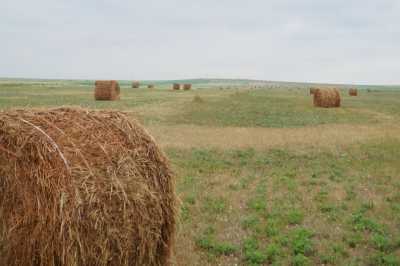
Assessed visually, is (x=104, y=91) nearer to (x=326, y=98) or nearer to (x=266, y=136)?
(x=326, y=98)

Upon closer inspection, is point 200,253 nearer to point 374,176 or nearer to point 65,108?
point 65,108

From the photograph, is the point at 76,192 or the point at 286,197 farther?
the point at 286,197

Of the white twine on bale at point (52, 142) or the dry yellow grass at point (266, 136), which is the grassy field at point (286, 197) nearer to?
the dry yellow grass at point (266, 136)

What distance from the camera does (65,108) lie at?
5.44 meters

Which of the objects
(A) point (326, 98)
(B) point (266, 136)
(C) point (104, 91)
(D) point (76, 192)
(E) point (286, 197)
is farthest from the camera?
(C) point (104, 91)

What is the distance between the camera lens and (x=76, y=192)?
4.32m

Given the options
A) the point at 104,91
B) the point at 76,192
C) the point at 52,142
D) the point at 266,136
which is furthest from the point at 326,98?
the point at 76,192

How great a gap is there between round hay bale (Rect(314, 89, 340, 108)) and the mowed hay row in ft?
95.6

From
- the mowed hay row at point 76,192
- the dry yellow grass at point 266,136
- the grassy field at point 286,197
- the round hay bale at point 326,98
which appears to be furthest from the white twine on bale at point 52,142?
the round hay bale at point 326,98

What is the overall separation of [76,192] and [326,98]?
101 feet

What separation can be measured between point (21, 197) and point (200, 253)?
3.00 meters

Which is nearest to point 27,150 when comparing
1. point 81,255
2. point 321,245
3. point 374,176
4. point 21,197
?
point 21,197

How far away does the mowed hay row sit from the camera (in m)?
4.29

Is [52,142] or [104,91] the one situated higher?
[104,91]
